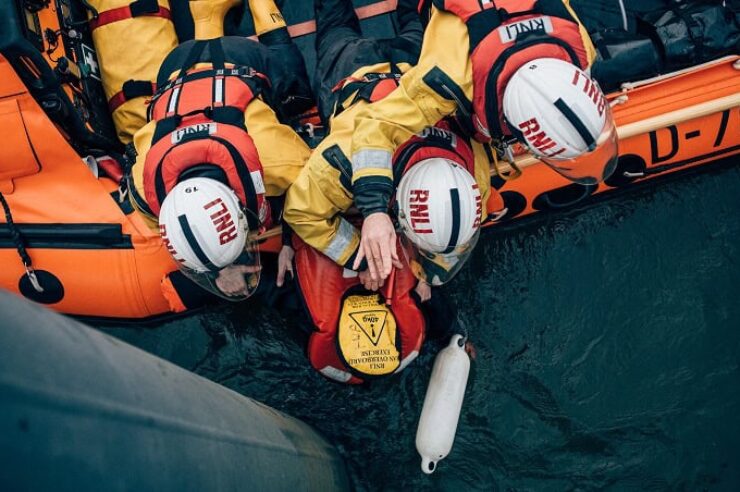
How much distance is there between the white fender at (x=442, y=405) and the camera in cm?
311

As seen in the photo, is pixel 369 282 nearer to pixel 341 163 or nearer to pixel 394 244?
pixel 394 244

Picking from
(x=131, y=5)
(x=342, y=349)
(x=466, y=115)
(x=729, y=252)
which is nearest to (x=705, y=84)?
(x=729, y=252)

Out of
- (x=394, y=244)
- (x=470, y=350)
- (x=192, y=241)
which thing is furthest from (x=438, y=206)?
(x=470, y=350)

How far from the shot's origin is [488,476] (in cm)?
357

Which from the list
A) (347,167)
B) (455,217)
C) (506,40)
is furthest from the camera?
(347,167)

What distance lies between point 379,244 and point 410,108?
0.53 metres

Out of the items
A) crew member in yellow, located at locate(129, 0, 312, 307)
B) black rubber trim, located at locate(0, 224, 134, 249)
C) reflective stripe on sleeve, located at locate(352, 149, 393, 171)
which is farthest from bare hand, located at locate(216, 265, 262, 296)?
A: reflective stripe on sleeve, located at locate(352, 149, 393, 171)

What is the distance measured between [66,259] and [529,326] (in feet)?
8.00

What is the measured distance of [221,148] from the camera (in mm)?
2592

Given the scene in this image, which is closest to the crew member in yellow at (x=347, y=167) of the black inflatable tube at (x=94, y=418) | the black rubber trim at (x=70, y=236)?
the black rubber trim at (x=70, y=236)

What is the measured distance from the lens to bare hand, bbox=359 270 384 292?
271 centimetres

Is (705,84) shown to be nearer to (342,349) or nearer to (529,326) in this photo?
(529,326)

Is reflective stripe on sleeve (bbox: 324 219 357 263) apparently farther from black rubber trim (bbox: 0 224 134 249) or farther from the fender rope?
the fender rope

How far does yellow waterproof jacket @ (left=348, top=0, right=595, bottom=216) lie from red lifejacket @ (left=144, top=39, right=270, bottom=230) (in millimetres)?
422
